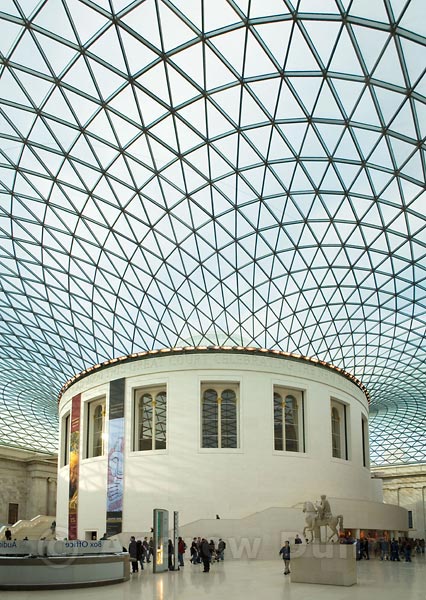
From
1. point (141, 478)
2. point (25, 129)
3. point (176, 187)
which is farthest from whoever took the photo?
point (141, 478)

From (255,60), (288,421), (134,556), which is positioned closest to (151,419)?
(288,421)

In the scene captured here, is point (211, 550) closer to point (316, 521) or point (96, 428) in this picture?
point (316, 521)

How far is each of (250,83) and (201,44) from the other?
336 centimetres

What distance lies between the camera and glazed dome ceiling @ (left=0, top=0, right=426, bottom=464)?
26531 mm

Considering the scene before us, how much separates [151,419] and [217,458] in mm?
5986

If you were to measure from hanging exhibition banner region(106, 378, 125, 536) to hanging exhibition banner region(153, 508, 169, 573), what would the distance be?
13153 millimetres

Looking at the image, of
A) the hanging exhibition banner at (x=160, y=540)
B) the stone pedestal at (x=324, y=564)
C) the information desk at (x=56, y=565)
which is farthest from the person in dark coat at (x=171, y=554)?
the stone pedestal at (x=324, y=564)

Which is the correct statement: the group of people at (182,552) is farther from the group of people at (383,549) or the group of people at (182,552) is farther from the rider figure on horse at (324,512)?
the group of people at (383,549)

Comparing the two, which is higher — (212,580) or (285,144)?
(285,144)

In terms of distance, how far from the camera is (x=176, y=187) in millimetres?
38781

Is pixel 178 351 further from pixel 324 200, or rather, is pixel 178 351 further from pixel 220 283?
pixel 324 200

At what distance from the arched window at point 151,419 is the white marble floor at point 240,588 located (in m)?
14.9

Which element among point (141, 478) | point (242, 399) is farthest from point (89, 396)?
point (242, 399)

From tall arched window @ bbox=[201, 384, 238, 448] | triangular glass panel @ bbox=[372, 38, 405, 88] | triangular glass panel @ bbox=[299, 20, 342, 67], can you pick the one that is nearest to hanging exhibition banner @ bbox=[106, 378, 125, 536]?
tall arched window @ bbox=[201, 384, 238, 448]
